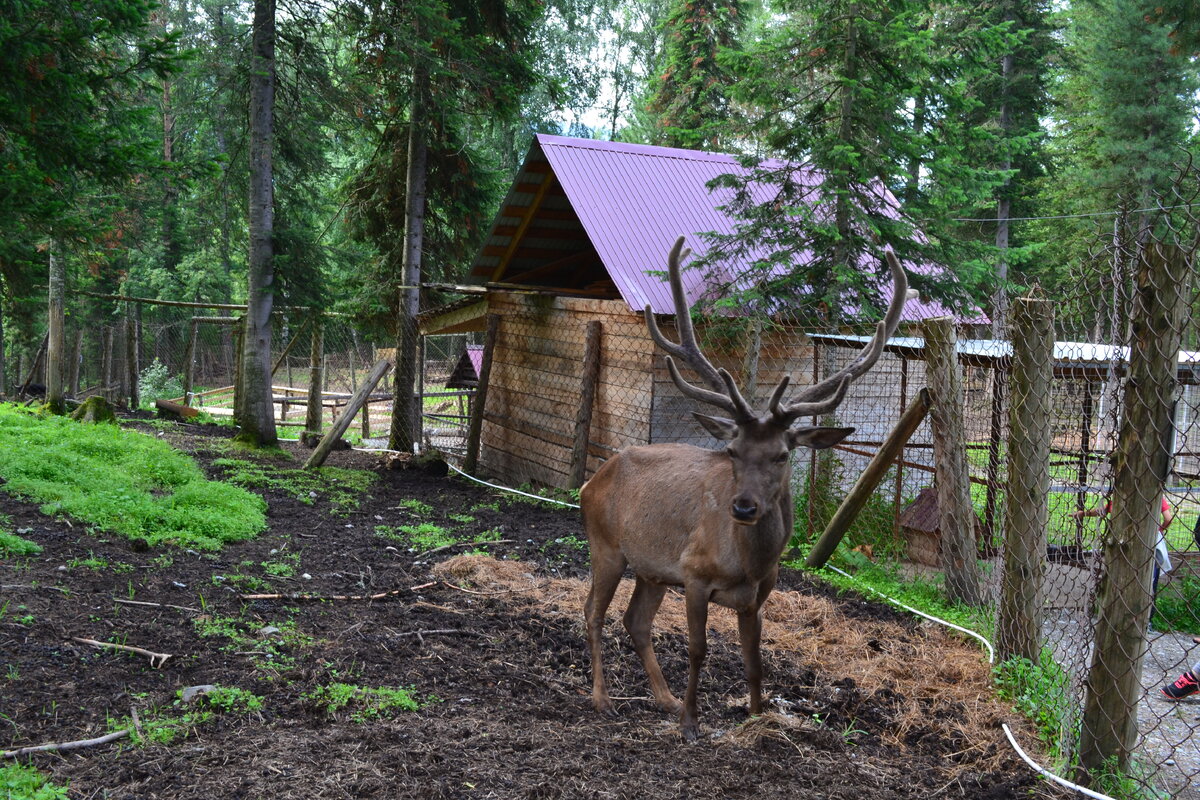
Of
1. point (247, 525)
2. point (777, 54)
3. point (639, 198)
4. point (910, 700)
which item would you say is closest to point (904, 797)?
point (910, 700)

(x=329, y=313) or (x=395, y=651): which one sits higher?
(x=329, y=313)

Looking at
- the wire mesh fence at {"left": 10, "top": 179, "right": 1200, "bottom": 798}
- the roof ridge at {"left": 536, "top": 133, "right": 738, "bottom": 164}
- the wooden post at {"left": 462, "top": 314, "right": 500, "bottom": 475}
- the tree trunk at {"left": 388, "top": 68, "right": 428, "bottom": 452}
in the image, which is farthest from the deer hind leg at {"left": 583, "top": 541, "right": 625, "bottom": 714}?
→ the tree trunk at {"left": 388, "top": 68, "right": 428, "bottom": 452}

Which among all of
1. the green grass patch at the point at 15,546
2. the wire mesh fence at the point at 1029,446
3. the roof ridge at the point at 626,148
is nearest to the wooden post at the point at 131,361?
the wire mesh fence at the point at 1029,446

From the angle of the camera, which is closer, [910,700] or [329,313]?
[910,700]

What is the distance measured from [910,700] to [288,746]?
3336mm

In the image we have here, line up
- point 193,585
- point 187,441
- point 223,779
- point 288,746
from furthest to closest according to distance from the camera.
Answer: point 187,441, point 193,585, point 288,746, point 223,779

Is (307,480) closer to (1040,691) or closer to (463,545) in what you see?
(463,545)

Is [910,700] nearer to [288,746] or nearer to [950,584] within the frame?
[950,584]

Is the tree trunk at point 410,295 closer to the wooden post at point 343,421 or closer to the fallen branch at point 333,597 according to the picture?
the wooden post at point 343,421

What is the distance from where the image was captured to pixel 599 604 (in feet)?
18.1

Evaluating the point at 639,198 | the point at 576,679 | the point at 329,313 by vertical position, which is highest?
the point at 639,198

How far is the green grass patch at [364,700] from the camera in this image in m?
4.68

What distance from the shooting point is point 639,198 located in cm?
1300

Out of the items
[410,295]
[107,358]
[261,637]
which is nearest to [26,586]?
[261,637]
